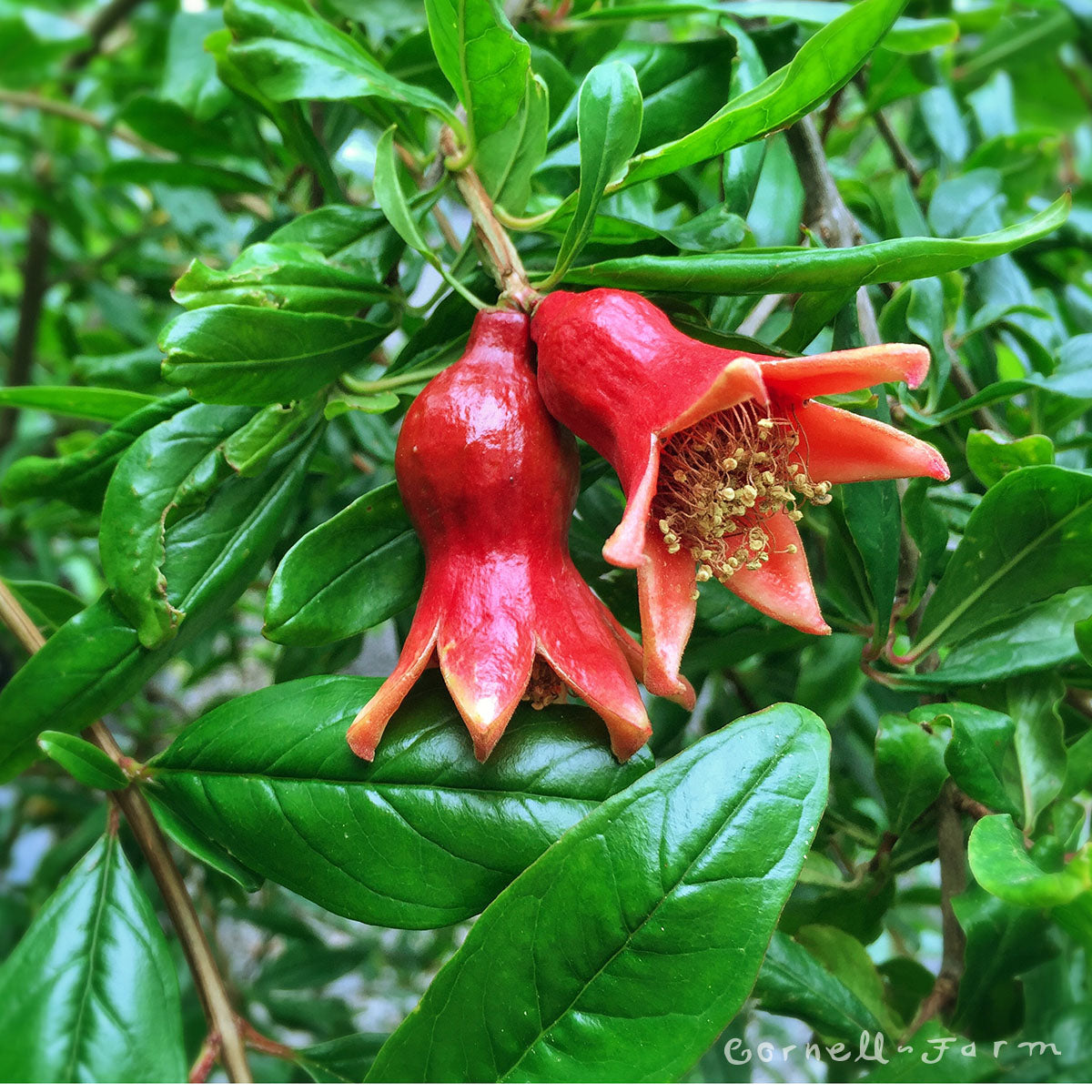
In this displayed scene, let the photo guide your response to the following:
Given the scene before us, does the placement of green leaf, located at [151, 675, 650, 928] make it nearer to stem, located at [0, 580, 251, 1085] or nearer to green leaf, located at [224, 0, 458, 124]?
stem, located at [0, 580, 251, 1085]

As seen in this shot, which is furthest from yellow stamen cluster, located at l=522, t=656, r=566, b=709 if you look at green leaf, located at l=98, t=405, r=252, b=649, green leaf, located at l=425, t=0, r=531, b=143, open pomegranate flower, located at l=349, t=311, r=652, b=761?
green leaf, located at l=425, t=0, r=531, b=143

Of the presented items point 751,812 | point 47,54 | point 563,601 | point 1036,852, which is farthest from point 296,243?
point 47,54

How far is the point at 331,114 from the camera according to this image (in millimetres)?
826

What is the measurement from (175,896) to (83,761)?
0.11m

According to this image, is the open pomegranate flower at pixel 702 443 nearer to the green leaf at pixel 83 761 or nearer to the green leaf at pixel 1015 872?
the green leaf at pixel 1015 872

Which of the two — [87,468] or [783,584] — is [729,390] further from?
[87,468]

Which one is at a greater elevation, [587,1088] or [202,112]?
[202,112]

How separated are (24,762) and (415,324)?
376 mm

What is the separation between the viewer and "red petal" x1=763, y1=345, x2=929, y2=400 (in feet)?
1.30

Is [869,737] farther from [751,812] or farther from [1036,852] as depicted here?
[751,812]

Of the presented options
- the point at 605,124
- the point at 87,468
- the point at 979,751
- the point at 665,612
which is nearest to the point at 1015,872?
the point at 979,751

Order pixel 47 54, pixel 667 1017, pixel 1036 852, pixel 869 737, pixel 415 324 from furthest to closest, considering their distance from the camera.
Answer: pixel 47 54 < pixel 869 737 < pixel 415 324 < pixel 1036 852 < pixel 667 1017

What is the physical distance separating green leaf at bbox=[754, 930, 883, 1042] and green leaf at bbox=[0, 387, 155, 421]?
51 cm

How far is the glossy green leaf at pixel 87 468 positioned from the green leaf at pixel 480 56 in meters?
0.24
